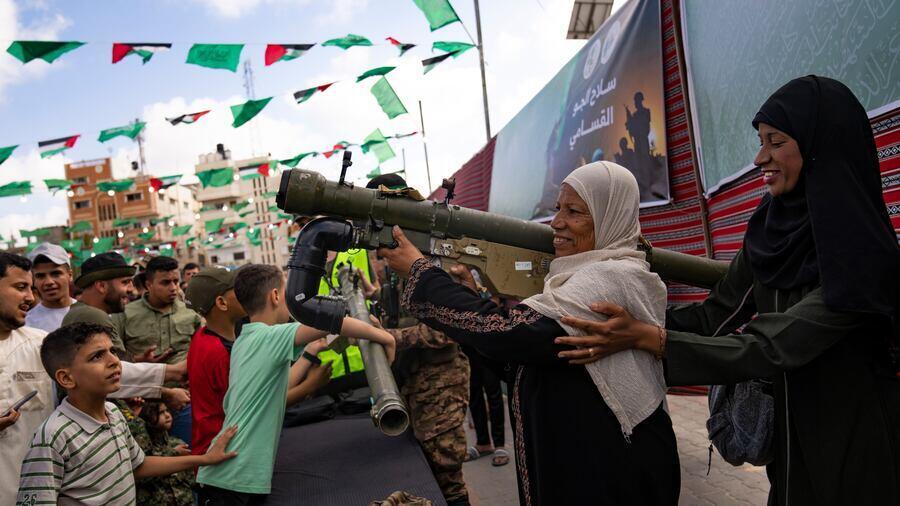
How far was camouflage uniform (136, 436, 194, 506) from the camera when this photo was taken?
2740mm

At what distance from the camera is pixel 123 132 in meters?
8.51

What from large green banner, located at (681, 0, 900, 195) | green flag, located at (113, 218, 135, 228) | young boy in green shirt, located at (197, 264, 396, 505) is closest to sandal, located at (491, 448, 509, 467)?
young boy in green shirt, located at (197, 264, 396, 505)

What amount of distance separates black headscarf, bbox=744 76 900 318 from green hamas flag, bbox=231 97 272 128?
713 centimetres

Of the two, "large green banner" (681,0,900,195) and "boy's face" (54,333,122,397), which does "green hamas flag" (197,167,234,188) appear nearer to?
"boy's face" (54,333,122,397)

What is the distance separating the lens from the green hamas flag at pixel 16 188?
10945 millimetres

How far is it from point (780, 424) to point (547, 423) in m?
0.67

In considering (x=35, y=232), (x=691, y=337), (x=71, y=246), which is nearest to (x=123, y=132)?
(x=691, y=337)

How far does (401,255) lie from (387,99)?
6.68 metres

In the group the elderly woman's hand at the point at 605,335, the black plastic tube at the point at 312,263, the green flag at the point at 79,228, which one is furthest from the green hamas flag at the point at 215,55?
the green flag at the point at 79,228

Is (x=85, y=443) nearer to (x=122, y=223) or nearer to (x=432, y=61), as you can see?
(x=432, y=61)

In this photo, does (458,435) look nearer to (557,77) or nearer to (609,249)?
(609,249)

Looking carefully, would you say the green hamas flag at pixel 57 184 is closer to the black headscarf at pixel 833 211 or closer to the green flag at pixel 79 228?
the green flag at pixel 79 228

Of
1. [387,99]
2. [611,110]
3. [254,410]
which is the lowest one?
[254,410]

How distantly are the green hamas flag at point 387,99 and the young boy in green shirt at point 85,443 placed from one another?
6246 mm
